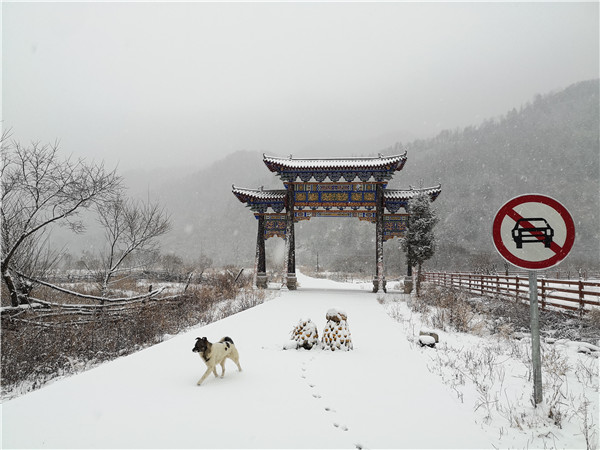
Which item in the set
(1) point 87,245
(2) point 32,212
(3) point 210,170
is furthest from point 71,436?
(3) point 210,170

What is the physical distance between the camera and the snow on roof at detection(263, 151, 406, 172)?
15984 millimetres

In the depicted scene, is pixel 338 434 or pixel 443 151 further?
pixel 443 151

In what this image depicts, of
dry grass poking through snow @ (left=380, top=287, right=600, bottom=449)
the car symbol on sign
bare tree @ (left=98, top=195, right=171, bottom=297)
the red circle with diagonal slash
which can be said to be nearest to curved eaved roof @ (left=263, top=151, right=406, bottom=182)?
bare tree @ (left=98, top=195, right=171, bottom=297)

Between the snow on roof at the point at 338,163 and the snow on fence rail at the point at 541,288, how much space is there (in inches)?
266

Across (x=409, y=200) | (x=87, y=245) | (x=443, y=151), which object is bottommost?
(x=87, y=245)

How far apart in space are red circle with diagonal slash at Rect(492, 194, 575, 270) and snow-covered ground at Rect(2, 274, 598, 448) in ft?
4.92

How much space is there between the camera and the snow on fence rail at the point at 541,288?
7.86m

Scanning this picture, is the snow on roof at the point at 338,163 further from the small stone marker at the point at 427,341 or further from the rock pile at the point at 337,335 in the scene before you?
the rock pile at the point at 337,335

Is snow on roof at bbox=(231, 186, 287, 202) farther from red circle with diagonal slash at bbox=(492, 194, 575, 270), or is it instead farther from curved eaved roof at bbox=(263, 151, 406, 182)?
red circle with diagonal slash at bbox=(492, 194, 575, 270)

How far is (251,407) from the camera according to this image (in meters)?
3.10

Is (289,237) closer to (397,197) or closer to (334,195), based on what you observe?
(334,195)

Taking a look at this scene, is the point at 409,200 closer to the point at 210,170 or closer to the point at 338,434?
the point at 338,434

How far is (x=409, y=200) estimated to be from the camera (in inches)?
630

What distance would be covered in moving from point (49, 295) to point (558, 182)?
343ft
